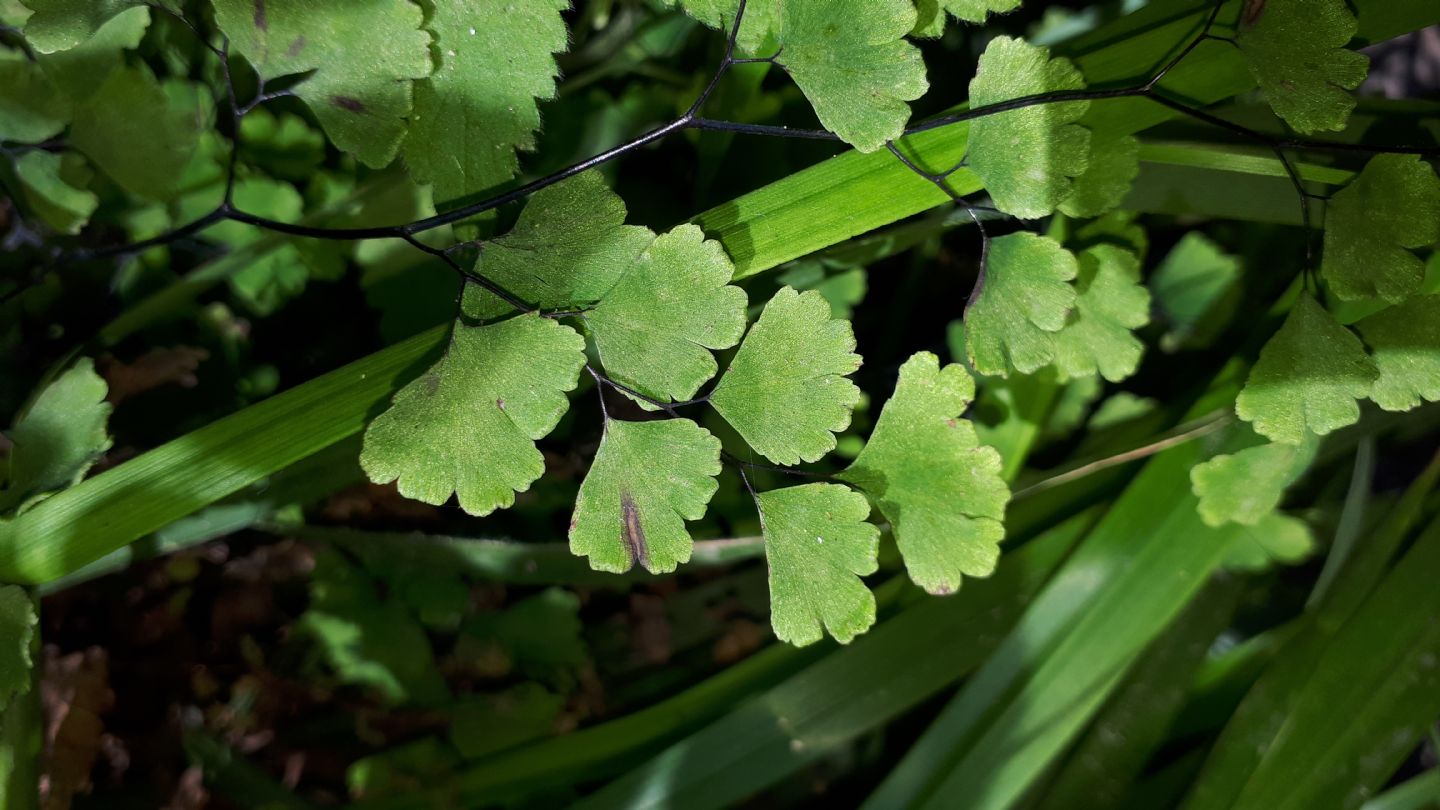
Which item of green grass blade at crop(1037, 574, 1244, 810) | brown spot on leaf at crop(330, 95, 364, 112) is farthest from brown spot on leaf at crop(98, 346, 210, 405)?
green grass blade at crop(1037, 574, 1244, 810)

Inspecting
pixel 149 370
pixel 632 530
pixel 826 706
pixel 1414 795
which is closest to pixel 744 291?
pixel 632 530

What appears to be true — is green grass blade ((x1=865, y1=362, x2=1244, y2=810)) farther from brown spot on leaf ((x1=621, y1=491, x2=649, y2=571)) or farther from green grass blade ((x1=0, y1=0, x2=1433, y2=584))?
brown spot on leaf ((x1=621, y1=491, x2=649, y2=571))

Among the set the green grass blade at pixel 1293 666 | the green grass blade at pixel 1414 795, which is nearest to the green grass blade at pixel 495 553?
the green grass blade at pixel 1293 666

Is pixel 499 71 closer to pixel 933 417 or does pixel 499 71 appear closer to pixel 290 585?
pixel 933 417

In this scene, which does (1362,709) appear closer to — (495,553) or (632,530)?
(632,530)

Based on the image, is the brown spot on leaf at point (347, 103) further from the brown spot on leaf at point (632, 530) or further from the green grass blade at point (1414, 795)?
the green grass blade at point (1414, 795)
